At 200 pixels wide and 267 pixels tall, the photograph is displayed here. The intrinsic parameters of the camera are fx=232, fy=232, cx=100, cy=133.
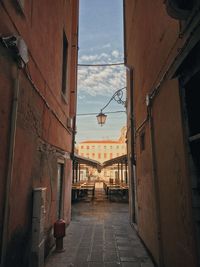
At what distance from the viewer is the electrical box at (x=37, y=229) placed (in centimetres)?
409

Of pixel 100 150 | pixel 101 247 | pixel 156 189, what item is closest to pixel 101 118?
pixel 101 247

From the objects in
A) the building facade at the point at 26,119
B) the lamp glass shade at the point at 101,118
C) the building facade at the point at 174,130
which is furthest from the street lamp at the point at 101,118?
the building facade at the point at 174,130

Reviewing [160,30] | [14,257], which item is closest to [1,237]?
[14,257]

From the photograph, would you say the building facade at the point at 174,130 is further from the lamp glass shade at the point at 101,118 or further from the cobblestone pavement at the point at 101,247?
the lamp glass shade at the point at 101,118

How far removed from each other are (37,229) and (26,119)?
1985 millimetres

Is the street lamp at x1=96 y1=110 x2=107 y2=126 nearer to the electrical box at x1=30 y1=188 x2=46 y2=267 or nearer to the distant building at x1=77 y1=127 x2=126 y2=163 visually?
the electrical box at x1=30 y1=188 x2=46 y2=267

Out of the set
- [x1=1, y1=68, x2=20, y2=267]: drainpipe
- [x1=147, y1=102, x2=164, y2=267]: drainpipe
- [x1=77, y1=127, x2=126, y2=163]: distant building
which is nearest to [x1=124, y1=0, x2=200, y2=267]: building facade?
[x1=147, y1=102, x2=164, y2=267]: drainpipe

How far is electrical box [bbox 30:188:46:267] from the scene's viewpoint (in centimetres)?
409

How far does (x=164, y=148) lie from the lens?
3.98 metres

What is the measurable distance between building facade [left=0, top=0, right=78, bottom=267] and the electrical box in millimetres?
50

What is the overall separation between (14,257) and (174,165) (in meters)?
2.76

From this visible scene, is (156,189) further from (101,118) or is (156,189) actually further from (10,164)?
(101,118)

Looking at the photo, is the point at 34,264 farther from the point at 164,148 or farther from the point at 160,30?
the point at 160,30

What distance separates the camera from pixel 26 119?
4.02 metres
